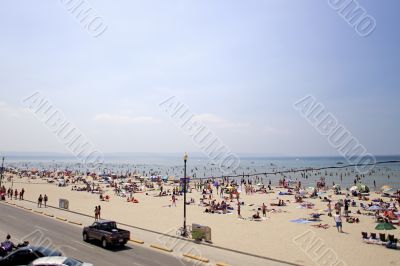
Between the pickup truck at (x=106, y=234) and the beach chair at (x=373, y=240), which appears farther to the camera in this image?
the beach chair at (x=373, y=240)

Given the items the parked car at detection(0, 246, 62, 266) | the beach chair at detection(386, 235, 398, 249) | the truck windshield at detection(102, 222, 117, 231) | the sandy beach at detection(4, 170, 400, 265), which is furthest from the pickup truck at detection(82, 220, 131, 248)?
the beach chair at detection(386, 235, 398, 249)

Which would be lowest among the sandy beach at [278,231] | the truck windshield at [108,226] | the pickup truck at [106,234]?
the sandy beach at [278,231]

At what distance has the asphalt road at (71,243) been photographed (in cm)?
1723

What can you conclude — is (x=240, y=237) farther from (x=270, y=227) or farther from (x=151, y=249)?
(x=151, y=249)

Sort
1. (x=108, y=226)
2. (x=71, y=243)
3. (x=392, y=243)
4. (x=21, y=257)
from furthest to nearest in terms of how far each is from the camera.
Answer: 1. (x=108, y=226)
2. (x=392, y=243)
3. (x=71, y=243)
4. (x=21, y=257)

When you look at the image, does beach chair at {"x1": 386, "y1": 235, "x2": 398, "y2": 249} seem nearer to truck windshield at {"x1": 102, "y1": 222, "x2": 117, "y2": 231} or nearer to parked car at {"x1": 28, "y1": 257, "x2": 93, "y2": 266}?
truck windshield at {"x1": 102, "y1": 222, "x2": 117, "y2": 231}

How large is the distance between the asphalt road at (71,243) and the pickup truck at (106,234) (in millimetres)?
444

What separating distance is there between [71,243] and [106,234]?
2.83m

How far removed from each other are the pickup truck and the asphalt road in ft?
1.46

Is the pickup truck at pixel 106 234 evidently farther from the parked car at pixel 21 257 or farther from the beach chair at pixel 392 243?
the beach chair at pixel 392 243

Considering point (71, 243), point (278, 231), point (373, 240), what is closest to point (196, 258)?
point (71, 243)

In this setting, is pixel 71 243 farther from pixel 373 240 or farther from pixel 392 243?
pixel 392 243

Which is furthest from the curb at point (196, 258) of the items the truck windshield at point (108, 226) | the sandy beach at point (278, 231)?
the truck windshield at point (108, 226)

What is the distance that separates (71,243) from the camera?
68.5ft
